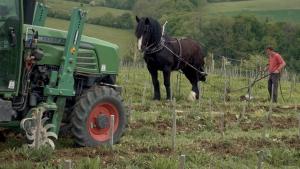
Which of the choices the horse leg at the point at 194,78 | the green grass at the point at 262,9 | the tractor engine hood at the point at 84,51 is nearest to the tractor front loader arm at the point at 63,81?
the tractor engine hood at the point at 84,51

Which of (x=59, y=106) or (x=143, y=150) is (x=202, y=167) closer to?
(x=143, y=150)

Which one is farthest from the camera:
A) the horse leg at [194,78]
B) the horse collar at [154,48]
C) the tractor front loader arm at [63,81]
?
the horse leg at [194,78]

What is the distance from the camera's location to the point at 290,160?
29.8 ft

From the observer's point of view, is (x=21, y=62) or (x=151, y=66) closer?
(x=21, y=62)

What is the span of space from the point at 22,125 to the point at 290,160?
3.94m

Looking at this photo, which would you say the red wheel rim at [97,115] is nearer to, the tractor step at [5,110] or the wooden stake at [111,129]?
the wooden stake at [111,129]

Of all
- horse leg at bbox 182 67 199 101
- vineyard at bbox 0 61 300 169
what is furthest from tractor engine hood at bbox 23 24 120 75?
horse leg at bbox 182 67 199 101

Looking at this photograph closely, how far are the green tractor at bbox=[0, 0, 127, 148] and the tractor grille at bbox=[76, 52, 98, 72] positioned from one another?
15mm

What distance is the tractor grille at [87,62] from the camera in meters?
9.32

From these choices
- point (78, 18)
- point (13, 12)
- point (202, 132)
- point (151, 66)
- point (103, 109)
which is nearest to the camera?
point (13, 12)

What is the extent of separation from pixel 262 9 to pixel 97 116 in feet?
210

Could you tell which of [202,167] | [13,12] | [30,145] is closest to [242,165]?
[202,167]

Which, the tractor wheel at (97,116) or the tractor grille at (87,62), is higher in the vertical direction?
the tractor grille at (87,62)

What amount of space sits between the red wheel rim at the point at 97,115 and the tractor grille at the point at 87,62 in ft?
1.97
